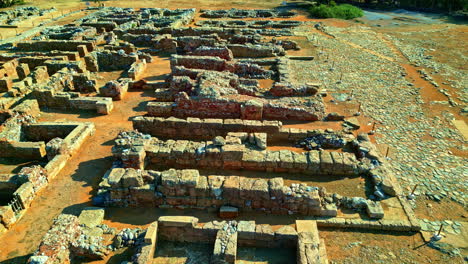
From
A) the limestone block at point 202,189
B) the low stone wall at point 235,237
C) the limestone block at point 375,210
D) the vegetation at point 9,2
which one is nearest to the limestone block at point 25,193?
the low stone wall at point 235,237

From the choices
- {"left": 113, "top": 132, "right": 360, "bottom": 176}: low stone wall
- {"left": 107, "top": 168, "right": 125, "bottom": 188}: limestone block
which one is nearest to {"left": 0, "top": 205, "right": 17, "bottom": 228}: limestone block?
{"left": 107, "top": 168, "right": 125, "bottom": 188}: limestone block

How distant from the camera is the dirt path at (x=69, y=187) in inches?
380

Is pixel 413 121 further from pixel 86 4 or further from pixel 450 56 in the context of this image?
pixel 86 4

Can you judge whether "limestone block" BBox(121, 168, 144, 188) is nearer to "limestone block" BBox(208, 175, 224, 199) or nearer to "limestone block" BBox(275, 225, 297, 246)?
"limestone block" BBox(208, 175, 224, 199)

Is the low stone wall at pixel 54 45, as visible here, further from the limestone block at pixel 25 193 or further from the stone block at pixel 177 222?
the stone block at pixel 177 222

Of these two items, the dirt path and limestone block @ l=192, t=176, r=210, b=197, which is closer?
the dirt path

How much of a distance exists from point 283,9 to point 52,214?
43.8 meters

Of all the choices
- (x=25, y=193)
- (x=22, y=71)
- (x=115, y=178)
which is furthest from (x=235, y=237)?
(x=22, y=71)

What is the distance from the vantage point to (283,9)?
4675 centimetres

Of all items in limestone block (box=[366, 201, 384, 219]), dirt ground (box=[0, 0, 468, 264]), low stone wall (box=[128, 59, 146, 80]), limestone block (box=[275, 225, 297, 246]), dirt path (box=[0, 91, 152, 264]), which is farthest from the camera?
low stone wall (box=[128, 59, 146, 80])

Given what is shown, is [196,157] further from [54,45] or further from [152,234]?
[54,45]

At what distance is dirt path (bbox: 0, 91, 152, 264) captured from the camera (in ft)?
31.7

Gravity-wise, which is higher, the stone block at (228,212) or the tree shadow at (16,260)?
the stone block at (228,212)

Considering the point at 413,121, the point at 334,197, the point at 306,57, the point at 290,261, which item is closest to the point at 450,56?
the point at 306,57
